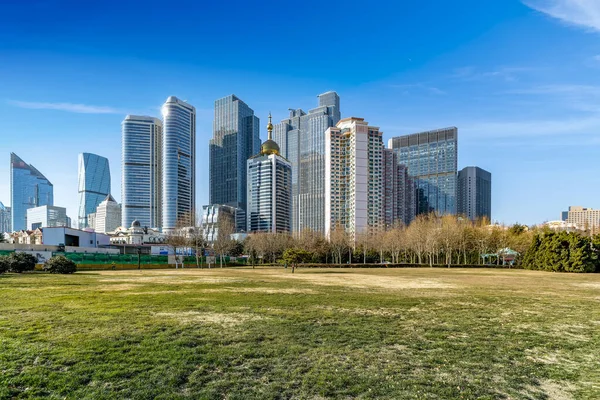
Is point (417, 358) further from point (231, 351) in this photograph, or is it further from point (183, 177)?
point (183, 177)

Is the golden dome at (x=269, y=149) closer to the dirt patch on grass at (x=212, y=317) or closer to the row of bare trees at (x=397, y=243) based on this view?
the row of bare trees at (x=397, y=243)

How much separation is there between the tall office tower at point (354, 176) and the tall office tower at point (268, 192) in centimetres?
4909

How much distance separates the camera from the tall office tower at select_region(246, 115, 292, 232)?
17300 centimetres

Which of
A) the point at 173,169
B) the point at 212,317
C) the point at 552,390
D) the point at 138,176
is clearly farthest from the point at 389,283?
the point at 138,176

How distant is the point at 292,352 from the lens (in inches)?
317

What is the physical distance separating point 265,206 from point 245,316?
16328 cm

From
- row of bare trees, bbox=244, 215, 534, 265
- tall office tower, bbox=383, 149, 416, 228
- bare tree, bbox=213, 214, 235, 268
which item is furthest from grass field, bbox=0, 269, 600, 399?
tall office tower, bbox=383, 149, 416, 228

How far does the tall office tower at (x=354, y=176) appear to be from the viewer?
12169cm

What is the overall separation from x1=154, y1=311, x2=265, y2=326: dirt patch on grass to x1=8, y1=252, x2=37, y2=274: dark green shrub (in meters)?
27.9

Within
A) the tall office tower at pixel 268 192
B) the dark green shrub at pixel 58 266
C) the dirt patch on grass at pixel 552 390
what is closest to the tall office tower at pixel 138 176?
the tall office tower at pixel 268 192

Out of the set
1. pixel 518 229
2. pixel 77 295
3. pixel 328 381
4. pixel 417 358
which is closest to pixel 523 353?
pixel 417 358

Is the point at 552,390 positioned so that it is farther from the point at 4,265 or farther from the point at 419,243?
the point at 419,243

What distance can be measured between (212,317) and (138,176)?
663ft

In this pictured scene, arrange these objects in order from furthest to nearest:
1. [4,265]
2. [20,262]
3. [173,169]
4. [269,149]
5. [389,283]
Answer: [173,169]
[269,149]
[20,262]
[4,265]
[389,283]
